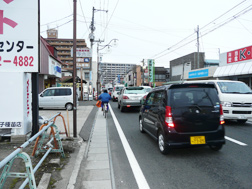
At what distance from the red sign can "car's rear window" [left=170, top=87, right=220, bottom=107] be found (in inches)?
668

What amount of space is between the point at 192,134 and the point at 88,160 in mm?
2485

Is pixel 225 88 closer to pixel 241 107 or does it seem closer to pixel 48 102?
pixel 241 107

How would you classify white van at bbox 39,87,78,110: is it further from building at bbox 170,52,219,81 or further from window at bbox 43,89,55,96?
building at bbox 170,52,219,81

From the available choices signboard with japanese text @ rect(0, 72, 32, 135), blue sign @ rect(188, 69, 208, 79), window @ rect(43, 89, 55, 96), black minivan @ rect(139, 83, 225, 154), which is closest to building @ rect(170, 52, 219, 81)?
blue sign @ rect(188, 69, 208, 79)

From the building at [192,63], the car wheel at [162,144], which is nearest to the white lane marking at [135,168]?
the car wheel at [162,144]

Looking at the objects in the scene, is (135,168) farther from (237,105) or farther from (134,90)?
(134,90)

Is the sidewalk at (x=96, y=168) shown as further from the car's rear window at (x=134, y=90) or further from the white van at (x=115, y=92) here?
the white van at (x=115, y=92)

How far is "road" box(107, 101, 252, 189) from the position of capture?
3320 mm

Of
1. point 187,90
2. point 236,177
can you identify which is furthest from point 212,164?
point 187,90

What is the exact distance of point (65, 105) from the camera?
1520cm

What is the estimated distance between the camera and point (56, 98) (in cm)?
1491

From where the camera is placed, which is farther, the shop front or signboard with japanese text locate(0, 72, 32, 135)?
the shop front

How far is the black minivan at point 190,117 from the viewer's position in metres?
4.37

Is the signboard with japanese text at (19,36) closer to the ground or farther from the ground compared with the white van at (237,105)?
farther from the ground
